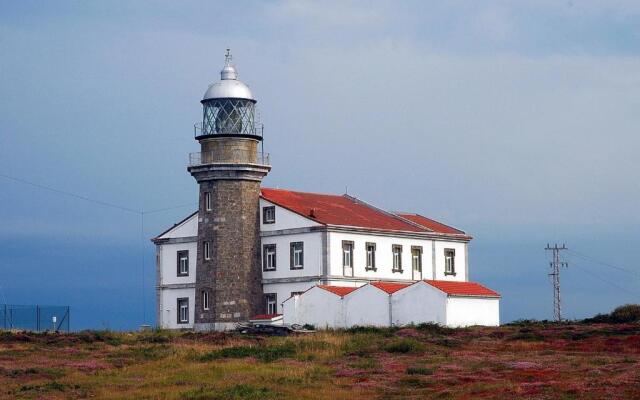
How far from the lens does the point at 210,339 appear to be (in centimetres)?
5072

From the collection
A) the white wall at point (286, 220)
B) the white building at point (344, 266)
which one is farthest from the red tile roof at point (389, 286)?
the white wall at point (286, 220)

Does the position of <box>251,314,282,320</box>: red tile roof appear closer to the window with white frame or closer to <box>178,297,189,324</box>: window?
<box>178,297,189,324</box>: window

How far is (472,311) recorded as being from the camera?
57312 millimetres

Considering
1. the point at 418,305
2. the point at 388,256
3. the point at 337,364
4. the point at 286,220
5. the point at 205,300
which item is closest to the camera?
the point at 337,364

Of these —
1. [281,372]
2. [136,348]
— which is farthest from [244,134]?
[281,372]

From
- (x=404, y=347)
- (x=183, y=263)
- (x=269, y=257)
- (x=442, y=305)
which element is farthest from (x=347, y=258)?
(x=404, y=347)

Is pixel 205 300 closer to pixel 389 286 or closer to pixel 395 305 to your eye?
pixel 389 286

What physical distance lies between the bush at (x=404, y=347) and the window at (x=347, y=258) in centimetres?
1771

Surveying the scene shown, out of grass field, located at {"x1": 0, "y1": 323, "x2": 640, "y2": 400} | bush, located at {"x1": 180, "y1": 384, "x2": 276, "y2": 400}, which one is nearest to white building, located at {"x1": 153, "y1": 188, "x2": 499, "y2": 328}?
grass field, located at {"x1": 0, "y1": 323, "x2": 640, "y2": 400}

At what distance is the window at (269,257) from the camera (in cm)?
6378

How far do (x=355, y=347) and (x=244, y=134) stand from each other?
19.8 m

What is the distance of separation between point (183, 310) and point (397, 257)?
37.5ft

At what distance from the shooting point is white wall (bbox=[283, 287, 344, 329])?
2302 inches

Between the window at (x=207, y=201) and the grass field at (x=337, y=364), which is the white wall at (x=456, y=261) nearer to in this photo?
the window at (x=207, y=201)
